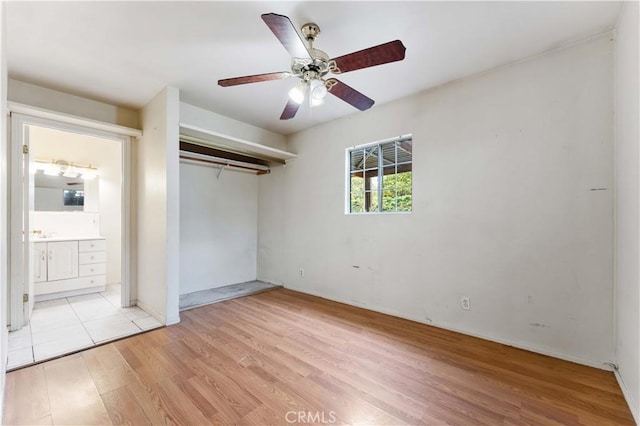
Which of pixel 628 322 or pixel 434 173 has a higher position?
pixel 434 173

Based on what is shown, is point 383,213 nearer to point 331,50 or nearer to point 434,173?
point 434,173

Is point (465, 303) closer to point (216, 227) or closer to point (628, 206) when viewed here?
point (628, 206)

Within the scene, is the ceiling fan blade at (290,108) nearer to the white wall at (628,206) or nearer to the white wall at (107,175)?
the white wall at (628,206)

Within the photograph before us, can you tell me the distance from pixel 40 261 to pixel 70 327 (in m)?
1.69

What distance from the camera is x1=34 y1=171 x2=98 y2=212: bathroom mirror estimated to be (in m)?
4.18

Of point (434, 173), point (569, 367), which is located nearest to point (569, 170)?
point (434, 173)

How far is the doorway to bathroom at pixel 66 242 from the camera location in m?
2.68

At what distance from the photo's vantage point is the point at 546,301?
2264 mm

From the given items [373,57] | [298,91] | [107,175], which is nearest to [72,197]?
[107,175]

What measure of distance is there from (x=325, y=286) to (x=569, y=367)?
2633 mm

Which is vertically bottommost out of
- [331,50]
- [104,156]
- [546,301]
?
[546,301]

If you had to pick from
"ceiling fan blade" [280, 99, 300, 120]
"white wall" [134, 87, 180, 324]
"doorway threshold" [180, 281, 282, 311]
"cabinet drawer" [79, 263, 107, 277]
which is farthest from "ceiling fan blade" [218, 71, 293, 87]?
"cabinet drawer" [79, 263, 107, 277]

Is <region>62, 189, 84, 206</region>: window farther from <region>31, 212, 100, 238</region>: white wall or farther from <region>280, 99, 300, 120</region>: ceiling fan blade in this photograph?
<region>280, 99, 300, 120</region>: ceiling fan blade

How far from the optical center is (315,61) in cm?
188
